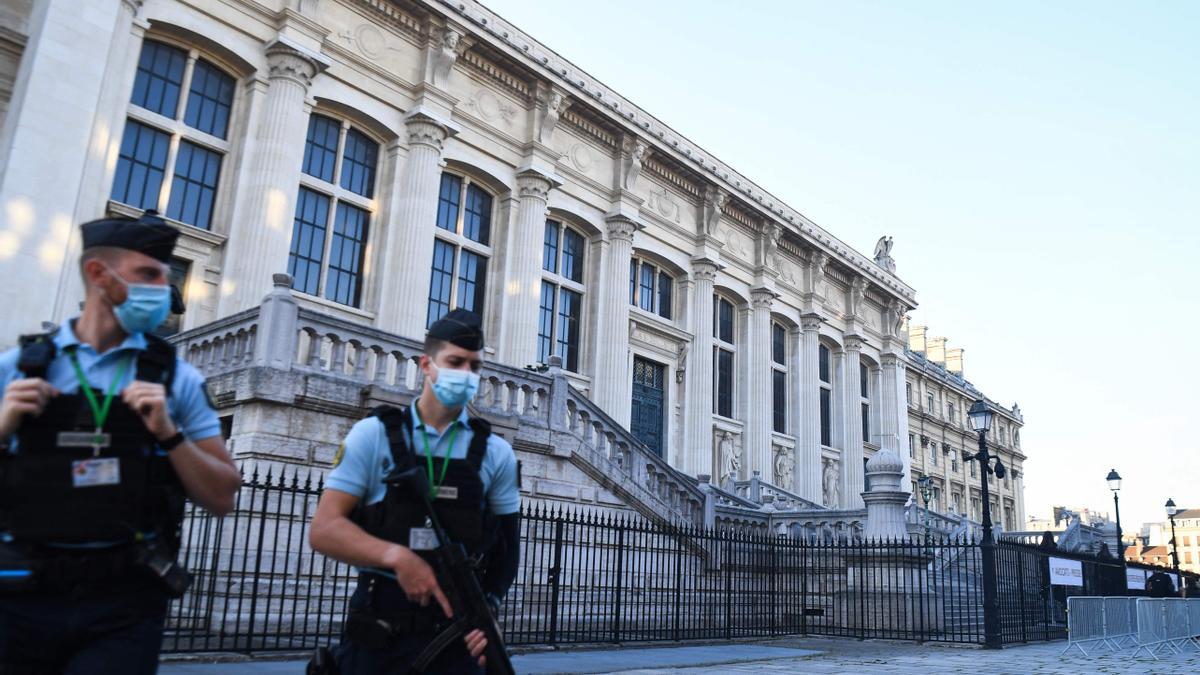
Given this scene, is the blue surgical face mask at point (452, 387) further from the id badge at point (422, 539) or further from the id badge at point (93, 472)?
the id badge at point (93, 472)

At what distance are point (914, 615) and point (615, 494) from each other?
5.82 meters

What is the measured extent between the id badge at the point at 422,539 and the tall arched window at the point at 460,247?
20.2 meters

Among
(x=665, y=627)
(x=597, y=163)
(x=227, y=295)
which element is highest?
(x=597, y=163)

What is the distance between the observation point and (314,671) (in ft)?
10.8

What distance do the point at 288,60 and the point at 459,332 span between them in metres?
18.6

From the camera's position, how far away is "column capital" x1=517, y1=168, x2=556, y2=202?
82.8 feet

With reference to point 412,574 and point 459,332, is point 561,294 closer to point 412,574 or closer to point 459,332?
point 459,332

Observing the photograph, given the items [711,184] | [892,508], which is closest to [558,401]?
[892,508]

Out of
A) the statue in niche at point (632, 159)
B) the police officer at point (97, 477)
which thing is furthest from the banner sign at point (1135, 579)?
the police officer at point (97, 477)

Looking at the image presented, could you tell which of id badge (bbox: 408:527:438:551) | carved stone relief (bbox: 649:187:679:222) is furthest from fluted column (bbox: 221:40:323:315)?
id badge (bbox: 408:527:438:551)

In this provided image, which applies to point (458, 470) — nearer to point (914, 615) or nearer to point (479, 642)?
point (479, 642)

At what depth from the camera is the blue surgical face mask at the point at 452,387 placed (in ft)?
11.2

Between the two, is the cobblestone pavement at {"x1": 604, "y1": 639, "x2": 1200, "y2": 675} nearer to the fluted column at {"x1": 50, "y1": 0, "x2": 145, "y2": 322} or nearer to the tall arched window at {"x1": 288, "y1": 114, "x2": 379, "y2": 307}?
the fluted column at {"x1": 50, "y1": 0, "x2": 145, "y2": 322}

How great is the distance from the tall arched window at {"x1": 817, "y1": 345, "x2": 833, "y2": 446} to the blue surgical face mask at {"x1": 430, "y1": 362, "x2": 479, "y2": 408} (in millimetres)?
36430
